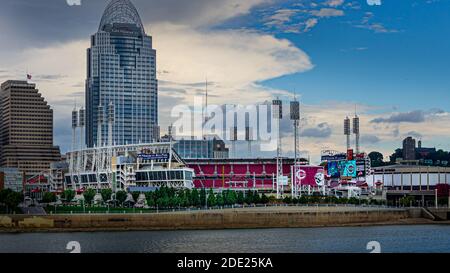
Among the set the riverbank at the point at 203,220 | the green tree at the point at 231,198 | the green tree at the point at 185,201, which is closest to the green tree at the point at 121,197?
the green tree at the point at 185,201

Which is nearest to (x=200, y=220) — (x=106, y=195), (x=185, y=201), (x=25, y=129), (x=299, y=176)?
(x=185, y=201)

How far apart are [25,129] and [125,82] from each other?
31.1m

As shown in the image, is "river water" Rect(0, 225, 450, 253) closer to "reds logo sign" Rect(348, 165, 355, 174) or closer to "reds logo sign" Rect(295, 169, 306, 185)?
"reds logo sign" Rect(348, 165, 355, 174)

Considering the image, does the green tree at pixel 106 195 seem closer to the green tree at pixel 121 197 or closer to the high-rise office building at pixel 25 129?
Answer: the green tree at pixel 121 197

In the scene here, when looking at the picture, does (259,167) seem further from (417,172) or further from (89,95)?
(89,95)

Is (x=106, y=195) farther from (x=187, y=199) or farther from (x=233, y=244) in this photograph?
(x=233, y=244)

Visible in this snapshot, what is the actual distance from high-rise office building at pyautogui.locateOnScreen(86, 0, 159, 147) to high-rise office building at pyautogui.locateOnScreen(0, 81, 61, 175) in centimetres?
2243

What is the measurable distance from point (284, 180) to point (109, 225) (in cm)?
3966

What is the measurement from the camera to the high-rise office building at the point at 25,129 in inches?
4764

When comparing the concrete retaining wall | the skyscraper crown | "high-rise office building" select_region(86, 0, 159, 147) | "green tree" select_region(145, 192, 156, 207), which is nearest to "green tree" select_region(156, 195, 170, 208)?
"green tree" select_region(145, 192, 156, 207)

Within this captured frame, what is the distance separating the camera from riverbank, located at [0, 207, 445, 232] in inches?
1799

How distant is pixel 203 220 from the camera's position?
1957 inches

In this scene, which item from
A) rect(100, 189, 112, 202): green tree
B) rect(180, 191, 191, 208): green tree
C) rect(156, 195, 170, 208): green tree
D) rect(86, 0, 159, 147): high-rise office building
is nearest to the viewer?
rect(156, 195, 170, 208): green tree
